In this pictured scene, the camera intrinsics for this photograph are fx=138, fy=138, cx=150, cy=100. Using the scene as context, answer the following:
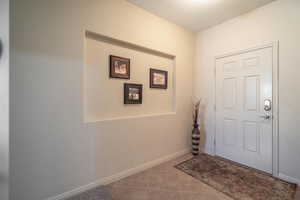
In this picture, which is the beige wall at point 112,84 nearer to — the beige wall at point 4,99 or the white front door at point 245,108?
the beige wall at point 4,99

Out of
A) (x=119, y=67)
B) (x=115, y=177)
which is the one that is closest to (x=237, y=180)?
(x=115, y=177)

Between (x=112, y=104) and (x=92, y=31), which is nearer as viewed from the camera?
(x=92, y=31)

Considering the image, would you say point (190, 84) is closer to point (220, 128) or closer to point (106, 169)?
point (220, 128)

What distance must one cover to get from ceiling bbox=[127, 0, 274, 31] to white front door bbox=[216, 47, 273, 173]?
77cm

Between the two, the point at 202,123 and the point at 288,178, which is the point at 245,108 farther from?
the point at 288,178

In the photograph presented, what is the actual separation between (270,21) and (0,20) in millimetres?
3620

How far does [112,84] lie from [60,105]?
0.77 meters

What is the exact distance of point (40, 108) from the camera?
5.09 feet

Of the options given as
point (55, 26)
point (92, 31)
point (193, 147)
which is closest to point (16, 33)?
point (55, 26)

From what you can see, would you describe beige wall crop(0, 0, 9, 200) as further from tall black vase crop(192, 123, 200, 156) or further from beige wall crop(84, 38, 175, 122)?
tall black vase crop(192, 123, 200, 156)

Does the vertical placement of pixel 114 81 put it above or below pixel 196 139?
above

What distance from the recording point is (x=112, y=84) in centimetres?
217

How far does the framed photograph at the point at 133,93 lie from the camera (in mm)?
2297

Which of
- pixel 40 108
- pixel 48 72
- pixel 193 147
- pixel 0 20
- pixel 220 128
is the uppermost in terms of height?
pixel 0 20
